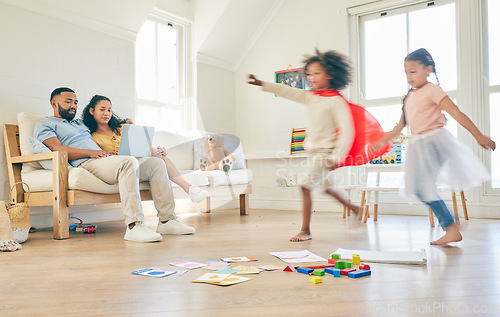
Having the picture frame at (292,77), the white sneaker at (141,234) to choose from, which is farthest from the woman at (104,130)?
the picture frame at (292,77)

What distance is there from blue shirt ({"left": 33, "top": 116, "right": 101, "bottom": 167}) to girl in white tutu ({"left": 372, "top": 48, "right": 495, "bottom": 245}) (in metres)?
1.93

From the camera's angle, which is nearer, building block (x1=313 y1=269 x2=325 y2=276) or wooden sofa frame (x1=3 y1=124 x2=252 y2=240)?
building block (x1=313 y1=269 x2=325 y2=276)

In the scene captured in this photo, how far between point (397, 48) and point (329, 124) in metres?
2.42

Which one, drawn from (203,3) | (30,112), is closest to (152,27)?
(203,3)

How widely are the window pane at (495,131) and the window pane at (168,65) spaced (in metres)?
3.10

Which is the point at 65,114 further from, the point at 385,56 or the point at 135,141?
the point at 385,56

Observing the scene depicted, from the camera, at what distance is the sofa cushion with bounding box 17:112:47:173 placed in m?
2.98

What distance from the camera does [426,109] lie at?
2.30 metres

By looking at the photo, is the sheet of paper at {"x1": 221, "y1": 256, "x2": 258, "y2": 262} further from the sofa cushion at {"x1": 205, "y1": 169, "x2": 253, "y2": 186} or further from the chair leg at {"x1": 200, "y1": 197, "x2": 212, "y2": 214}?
the chair leg at {"x1": 200, "y1": 197, "x2": 212, "y2": 214}

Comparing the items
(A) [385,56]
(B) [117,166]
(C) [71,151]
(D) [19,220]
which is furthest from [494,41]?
(D) [19,220]

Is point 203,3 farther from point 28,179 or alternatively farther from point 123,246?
point 123,246

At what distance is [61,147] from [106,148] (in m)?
0.37

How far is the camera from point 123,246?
2418mm

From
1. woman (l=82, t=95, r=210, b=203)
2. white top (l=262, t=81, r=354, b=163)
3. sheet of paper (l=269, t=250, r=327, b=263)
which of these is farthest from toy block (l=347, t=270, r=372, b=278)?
woman (l=82, t=95, r=210, b=203)
